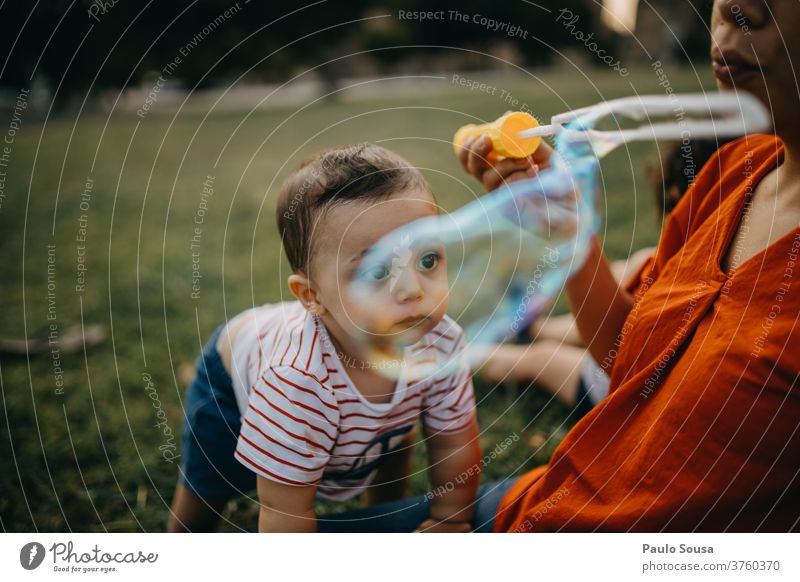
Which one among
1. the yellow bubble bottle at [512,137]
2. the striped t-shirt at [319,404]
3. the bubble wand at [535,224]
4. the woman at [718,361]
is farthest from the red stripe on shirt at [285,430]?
the yellow bubble bottle at [512,137]

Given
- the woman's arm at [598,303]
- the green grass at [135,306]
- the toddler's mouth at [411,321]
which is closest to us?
the toddler's mouth at [411,321]

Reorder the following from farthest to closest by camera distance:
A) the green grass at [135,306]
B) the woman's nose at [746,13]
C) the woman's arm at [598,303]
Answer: the green grass at [135,306]
the woman's arm at [598,303]
the woman's nose at [746,13]

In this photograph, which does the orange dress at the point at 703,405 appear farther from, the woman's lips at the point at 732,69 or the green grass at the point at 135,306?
the green grass at the point at 135,306

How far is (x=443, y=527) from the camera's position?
2.51 feet

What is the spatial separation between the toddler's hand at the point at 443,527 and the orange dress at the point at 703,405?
0.08m

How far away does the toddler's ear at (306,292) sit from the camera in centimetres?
62

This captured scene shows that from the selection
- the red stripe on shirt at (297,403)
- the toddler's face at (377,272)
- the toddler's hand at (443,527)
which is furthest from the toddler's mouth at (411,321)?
the toddler's hand at (443,527)

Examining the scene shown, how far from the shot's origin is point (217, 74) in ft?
20.0

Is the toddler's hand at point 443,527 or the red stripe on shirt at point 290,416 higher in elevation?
the red stripe on shirt at point 290,416

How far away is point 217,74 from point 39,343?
516 centimetres

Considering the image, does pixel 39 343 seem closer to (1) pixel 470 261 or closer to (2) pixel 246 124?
(1) pixel 470 261

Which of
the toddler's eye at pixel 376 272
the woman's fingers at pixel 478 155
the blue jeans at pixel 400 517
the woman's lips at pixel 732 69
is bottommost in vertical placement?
the blue jeans at pixel 400 517

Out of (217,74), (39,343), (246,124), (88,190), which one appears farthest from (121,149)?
(39,343)

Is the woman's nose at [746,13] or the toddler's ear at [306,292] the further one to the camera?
the toddler's ear at [306,292]
